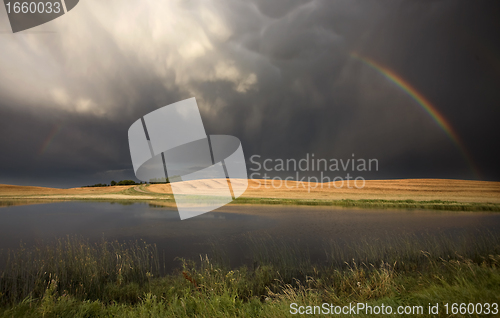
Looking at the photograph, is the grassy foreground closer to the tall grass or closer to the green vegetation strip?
the tall grass

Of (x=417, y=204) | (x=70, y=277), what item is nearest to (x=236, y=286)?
(x=70, y=277)

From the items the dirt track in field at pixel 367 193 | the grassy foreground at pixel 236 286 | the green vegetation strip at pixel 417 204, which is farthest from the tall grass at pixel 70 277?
the dirt track in field at pixel 367 193

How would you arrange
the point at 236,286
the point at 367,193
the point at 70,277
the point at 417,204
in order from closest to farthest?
the point at 236,286 → the point at 70,277 → the point at 417,204 → the point at 367,193

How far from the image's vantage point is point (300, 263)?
9.53 metres

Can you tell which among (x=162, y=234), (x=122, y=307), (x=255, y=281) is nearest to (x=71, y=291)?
(x=122, y=307)

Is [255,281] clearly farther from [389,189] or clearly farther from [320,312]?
[389,189]

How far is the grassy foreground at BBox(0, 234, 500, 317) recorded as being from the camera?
5172 mm

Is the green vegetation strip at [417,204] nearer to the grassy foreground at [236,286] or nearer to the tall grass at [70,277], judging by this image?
the grassy foreground at [236,286]

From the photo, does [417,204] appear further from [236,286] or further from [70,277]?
[70,277]

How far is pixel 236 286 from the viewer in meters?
7.23

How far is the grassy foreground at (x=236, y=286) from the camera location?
5.17 meters

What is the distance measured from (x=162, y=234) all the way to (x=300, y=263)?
1054 cm

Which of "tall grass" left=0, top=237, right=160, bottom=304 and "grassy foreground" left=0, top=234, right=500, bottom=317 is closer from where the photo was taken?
"grassy foreground" left=0, top=234, right=500, bottom=317

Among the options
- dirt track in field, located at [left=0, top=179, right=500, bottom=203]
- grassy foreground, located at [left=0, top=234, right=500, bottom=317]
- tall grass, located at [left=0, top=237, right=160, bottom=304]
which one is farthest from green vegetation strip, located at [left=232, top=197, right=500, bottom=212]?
tall grass, located at [left=0, top=237, right=160, bottom=304]
